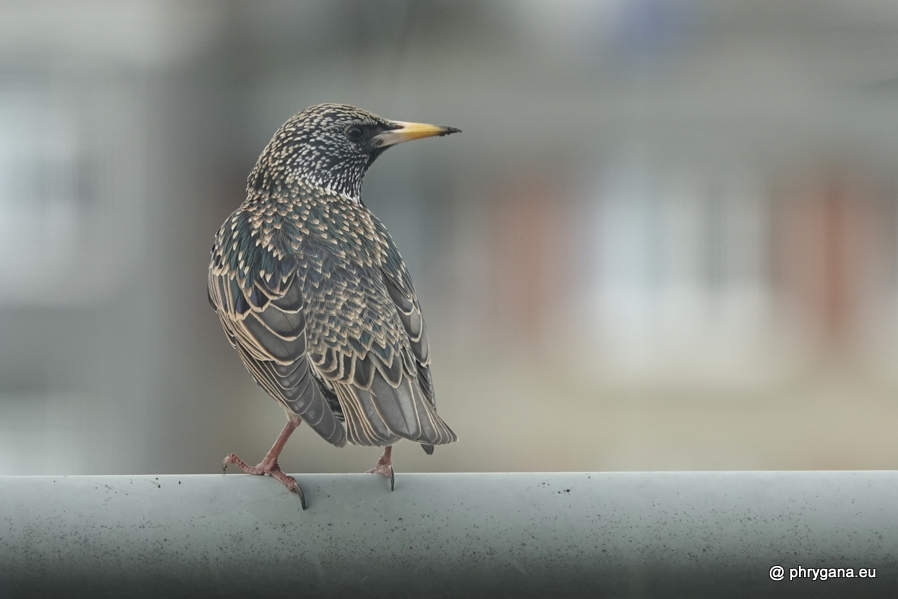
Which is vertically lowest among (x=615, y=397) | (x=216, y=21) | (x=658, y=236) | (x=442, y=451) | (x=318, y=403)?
(x=442, y=451)

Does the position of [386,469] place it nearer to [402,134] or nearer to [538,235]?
[402,134]

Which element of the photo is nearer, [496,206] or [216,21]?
[216,21]

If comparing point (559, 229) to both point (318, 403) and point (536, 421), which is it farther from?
point (318, 403)

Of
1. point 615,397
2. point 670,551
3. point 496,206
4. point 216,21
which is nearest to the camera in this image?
point 670,551

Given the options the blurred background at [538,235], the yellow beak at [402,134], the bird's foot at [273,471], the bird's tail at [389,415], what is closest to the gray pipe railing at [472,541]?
the bird's foot at [273,471]

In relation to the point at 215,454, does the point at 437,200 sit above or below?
above

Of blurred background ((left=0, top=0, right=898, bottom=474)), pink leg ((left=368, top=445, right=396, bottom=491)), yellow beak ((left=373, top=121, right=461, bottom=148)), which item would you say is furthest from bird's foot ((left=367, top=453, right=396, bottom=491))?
blurred background ((left=0, top=0, right=898, bottom=474))

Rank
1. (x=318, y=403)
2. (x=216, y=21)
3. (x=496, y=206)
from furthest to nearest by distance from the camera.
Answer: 1. (x=496, y=206)
2. (x=216, y=21)
3. (x=318, y=403)

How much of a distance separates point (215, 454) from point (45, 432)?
0.79 metres

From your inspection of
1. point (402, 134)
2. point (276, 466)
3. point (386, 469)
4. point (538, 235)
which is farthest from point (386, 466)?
point (538, 235)

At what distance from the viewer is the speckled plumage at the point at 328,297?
106 centimetres

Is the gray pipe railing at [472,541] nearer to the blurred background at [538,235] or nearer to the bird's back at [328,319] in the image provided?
the bird's back at [328,319]

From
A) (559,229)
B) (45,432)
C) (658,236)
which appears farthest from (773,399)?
(45,432)

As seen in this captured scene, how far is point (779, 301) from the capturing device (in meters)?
4.37
